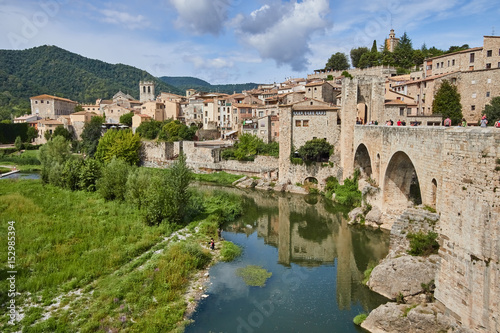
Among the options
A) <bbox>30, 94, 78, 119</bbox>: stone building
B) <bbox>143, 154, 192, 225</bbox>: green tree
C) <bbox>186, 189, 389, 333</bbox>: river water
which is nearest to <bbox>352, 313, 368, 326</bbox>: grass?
<bbox>186, 189, 389, 333</bbox>: river water

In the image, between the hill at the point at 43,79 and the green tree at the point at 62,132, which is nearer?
the green tree at the point at 62,132

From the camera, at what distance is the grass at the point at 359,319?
11.0 metres

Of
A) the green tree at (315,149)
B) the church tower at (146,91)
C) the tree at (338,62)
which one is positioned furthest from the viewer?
the church tower at (146,91)

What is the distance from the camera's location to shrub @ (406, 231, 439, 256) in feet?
40.8

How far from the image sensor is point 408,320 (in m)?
10.0

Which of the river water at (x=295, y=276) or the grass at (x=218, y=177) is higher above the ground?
the grass at (x=218, y=177)

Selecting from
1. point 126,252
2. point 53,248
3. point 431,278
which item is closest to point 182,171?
point 126,252

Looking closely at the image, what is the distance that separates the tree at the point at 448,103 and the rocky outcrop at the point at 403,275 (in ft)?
68.2

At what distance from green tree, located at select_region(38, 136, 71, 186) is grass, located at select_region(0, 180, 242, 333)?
6.75 meters

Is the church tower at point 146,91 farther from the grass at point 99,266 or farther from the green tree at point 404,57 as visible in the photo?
the grass at point 99,266

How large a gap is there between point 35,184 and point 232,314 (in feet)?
76.8

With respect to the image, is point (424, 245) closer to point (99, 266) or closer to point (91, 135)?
point (99, 266)

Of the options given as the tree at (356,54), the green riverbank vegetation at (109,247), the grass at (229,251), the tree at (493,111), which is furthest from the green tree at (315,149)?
the tree at (356,54)

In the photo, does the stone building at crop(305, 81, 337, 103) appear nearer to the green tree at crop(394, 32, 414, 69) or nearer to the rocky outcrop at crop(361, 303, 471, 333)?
the green tree at crop(394, 32, 414, 69)
